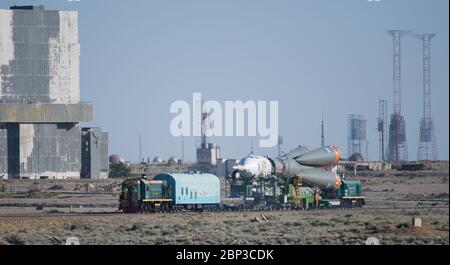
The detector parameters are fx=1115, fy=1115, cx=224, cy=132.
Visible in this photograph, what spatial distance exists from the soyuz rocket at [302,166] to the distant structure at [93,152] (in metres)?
64.0

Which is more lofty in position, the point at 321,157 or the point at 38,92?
the point at 38,92

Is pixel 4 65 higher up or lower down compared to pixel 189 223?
higher up

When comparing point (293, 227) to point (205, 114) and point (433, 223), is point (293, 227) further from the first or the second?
point (205, 114)

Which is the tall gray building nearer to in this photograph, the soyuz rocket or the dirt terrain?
the dirt terrain

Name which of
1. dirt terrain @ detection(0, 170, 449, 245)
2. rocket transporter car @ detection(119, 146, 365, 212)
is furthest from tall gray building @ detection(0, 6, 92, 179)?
rocket transporter car @ detection(119, 146, 365, 212)

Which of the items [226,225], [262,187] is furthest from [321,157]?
[226,225]

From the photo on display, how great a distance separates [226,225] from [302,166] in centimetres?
2812

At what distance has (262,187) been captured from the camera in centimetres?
9094

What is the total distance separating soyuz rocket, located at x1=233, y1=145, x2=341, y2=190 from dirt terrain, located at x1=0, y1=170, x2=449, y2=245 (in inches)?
172

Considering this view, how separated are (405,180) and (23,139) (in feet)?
165

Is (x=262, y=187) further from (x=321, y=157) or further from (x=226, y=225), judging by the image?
(x=226, y=225)

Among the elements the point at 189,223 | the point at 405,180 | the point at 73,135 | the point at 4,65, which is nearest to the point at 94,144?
the point at 73,135

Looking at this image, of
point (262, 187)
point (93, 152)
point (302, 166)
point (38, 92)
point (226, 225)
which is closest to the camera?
point (226, 225)

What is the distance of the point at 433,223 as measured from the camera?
66250 mm
